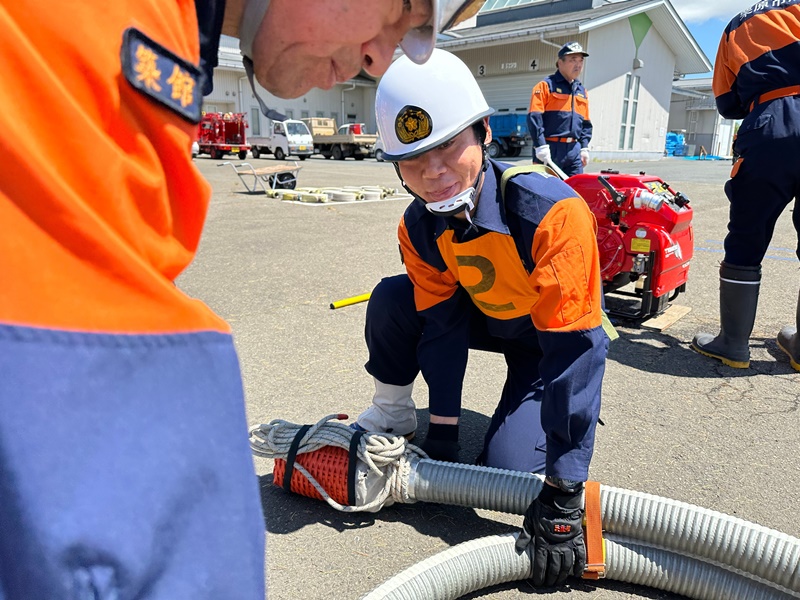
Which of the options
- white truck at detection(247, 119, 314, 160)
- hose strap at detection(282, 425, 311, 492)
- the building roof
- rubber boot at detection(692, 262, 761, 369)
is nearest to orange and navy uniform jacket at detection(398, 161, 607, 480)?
hose strap at detection(282, 425, 311, 492)

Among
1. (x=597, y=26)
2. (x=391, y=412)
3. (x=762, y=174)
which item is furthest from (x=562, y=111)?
(x=597, y=26)

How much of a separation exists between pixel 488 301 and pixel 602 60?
26183 mm

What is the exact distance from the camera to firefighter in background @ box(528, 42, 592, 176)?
7.76 m

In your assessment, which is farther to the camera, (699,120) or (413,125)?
(699,120)

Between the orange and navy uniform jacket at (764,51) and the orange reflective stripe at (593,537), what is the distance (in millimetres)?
2546

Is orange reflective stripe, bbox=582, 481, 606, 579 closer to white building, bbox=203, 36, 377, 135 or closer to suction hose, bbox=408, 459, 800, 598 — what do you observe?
suction hose, bbox=408, 459, 800, 598

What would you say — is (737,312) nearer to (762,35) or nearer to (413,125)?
(762,35)

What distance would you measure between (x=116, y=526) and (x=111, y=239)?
0.75ft

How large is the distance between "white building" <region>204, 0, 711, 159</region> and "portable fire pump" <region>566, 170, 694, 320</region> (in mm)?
21293

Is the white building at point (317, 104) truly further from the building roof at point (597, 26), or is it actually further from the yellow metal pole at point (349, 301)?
the yellow metal pole at point (349, 301)

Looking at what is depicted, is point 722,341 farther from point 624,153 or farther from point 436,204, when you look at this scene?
point 624,153

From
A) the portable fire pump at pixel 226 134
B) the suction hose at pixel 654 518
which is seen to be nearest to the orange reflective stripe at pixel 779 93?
the suction hose at pixel 654 518

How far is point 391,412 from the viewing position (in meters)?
2.76

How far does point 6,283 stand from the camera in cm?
47
